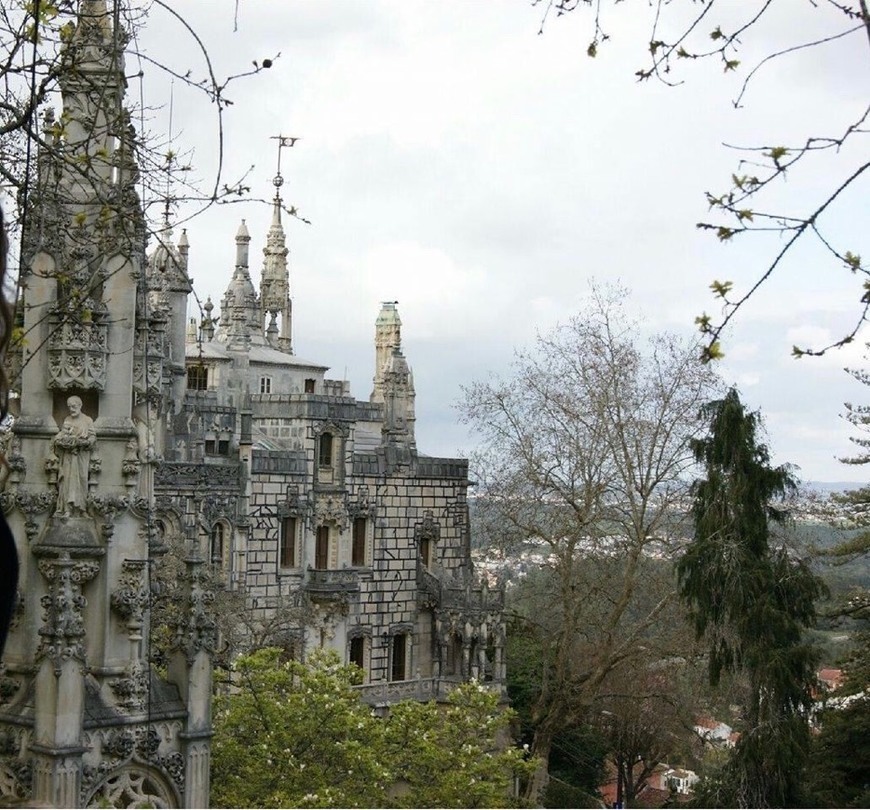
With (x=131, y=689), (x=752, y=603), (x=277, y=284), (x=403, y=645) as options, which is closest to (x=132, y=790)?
(x=131, y=689)

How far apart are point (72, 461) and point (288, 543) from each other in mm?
28623

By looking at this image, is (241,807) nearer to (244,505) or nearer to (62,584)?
(62,584)

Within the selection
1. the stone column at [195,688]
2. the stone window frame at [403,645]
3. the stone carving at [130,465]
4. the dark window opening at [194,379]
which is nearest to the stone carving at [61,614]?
the stone carving at [130,465]

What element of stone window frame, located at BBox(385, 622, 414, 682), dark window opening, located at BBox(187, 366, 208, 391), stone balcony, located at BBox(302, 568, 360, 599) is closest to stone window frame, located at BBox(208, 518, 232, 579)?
stone balcony, located at BBox(302, 568, 360, 599)

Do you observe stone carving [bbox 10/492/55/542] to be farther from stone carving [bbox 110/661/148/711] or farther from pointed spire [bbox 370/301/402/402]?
pointed spire [bbox 370/301/402/402]

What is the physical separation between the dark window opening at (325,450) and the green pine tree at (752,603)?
1564cm

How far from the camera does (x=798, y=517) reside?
29.0 metres

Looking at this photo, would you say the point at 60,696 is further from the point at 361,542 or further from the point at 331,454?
the point at 361,542

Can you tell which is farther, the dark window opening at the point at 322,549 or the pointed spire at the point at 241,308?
the pointed spire at the point at 241,308

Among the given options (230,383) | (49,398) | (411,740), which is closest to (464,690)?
(411,740)

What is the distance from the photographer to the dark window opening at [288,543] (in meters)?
38.3

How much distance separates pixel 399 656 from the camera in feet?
132

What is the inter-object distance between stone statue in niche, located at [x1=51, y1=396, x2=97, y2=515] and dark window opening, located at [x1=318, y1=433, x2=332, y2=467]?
29.4 meters

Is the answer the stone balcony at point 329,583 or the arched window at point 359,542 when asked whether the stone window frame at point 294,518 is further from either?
the arched window at point 359,542
